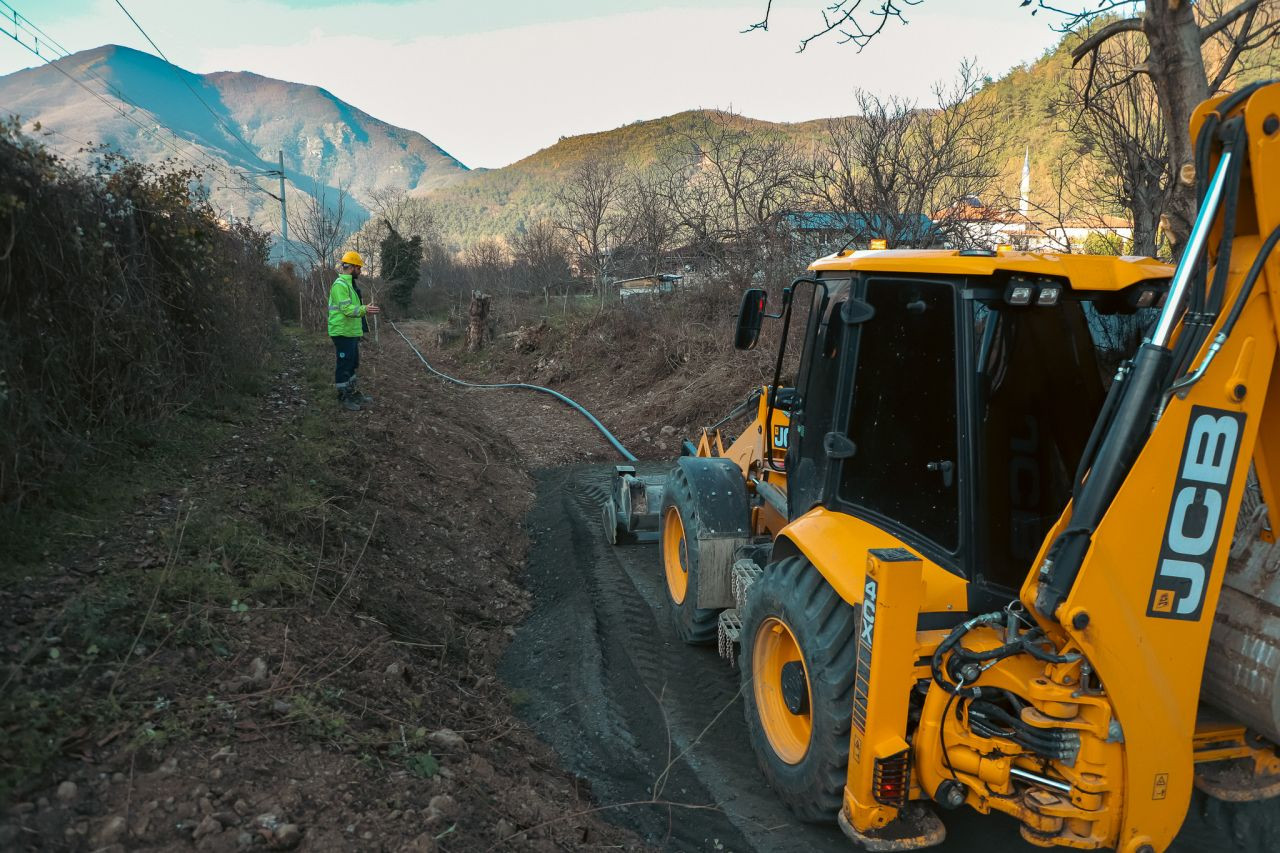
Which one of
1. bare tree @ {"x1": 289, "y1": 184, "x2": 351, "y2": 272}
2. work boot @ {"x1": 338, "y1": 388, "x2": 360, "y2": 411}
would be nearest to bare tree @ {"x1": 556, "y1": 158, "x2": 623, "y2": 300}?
bare tree @ {"x1": 289, "y1": 184, "x2": 351, "y2": 272}

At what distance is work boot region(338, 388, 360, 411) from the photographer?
8.93 metres

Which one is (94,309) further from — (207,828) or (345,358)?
(207,828)

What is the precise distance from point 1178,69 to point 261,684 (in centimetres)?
609

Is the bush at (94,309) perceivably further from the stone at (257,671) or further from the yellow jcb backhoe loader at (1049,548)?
the yellow jcb backhoe loader at (1049,548)

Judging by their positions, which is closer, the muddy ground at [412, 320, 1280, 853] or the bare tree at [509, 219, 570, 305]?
the muddy ground at [412, 320, 1280, 853]

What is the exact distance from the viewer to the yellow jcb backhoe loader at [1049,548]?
231 cm

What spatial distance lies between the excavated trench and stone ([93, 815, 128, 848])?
164cm

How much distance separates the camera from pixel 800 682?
3.23m

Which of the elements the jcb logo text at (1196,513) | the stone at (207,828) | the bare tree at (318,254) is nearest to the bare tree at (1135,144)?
the jcb logo text at (1196,513)

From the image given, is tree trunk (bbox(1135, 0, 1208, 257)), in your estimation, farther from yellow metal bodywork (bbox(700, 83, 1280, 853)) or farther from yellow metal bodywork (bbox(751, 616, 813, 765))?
yellow metal bodywork (bbox(751, 616, 813, 765))

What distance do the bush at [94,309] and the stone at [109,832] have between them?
2.32m

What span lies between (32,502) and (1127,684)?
196 inches

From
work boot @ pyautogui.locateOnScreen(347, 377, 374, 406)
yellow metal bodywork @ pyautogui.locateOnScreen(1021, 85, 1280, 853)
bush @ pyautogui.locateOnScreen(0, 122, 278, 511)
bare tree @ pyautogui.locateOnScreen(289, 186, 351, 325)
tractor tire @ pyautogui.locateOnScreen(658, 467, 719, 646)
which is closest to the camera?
yellow metal bodywork @ pyautogui.locateOnScreen(1021, 85, 1280, 853)

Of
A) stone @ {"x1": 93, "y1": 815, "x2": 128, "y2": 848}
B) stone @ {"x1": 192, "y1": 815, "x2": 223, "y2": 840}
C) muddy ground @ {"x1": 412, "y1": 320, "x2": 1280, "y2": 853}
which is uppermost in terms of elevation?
stone @ {"x1": 93, "y1": 815, "x2": 128, "y2": 848}
